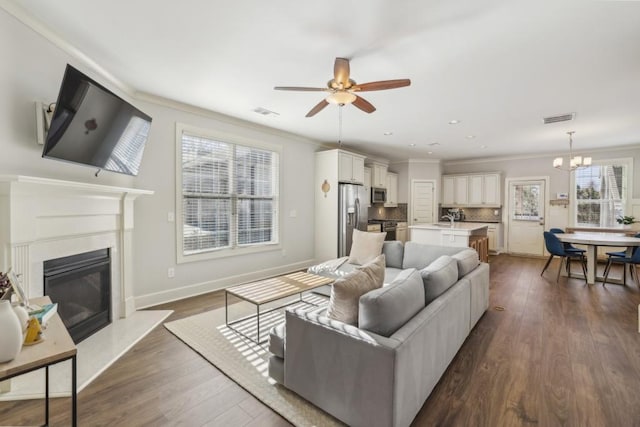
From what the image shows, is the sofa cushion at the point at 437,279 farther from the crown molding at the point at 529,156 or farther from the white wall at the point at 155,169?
the crown molding at the point at 529,156

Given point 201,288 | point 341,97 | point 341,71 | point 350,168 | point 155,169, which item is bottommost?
point 201,288

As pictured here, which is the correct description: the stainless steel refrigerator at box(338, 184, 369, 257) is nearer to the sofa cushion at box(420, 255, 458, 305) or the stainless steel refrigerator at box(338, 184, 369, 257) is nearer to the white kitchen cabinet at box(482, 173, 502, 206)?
the sofa cushion at box(420, 255, 458, 305)

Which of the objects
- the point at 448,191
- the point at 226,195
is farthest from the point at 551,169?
the point at 226,195

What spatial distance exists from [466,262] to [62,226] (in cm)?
373

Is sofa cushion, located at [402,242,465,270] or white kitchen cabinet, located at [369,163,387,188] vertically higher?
white kitchen cabinet, located at [369,163,387,188]

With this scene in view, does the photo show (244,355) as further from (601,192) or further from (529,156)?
(601,192)

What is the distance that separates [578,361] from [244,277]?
13.3ft

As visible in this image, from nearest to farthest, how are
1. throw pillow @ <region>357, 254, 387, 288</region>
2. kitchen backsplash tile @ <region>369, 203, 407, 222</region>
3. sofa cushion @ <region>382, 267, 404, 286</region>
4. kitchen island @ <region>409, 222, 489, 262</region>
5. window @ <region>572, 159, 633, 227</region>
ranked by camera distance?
throw pillow @ <region>357, 254, 387, 288</region> < sofa cushion @ <region>382, 267, 404, 286</region> < kitchen island @ <region>409, 222, 489, 262</region> < window @ <region>572, 159, 633, 227</region> < kitchen backsplash tile @ <region>369, 203, 407, 222</region>

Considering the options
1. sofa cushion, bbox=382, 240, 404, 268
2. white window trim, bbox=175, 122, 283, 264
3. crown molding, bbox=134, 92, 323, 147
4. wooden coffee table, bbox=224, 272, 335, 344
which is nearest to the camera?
wooden coffee table, bbox=224, 272, 335, 344

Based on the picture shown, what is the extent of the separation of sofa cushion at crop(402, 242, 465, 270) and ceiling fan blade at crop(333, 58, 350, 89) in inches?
91.4

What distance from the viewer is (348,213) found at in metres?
5.68

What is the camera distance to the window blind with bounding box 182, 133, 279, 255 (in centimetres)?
405

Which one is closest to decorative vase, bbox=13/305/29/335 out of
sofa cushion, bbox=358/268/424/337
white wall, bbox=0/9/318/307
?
white wall, bbox=0/9/318/307

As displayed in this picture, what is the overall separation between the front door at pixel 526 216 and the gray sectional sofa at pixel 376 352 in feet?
21.6
